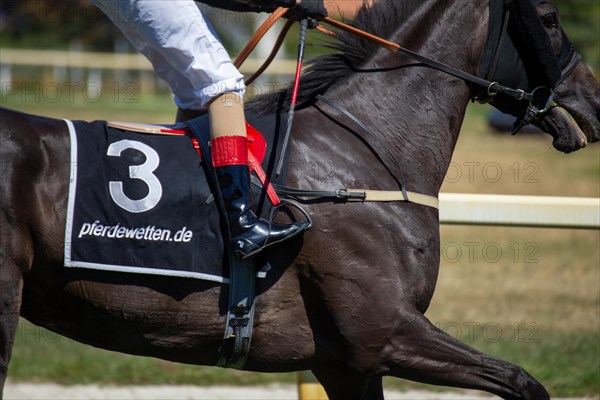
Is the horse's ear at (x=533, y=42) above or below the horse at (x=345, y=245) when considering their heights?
above

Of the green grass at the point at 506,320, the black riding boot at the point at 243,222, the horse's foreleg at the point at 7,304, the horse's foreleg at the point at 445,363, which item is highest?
the black riding boot at the point at 243,222

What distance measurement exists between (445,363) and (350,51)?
1314 mm

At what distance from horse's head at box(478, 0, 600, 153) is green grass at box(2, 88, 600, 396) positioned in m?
0.69

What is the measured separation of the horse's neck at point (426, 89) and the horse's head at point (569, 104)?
0.31m

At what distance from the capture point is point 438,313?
730 cm

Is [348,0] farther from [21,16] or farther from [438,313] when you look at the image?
[21,16]

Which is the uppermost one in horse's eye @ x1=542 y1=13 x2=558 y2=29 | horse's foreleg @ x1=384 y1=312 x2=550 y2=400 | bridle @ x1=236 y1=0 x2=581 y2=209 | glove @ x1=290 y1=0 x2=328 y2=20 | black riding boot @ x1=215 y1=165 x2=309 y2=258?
glove @ x1=290 y1=0 x2=328 y2=20

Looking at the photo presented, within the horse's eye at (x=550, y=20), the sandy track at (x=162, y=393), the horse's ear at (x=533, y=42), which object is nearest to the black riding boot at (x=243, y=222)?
the horse's ear at (x=533, y=42)

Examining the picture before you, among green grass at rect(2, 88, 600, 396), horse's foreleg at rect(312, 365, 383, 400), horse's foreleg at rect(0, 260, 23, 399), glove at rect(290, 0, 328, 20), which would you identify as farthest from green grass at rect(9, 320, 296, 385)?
glove at rect(290, 0, 328, 20)

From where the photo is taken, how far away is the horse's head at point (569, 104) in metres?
3.58

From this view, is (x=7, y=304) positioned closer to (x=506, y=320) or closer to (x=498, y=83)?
(x=498, y=83)

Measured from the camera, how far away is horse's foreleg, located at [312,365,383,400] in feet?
11.6

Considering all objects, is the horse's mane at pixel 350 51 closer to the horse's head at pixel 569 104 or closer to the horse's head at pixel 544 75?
the horse's head at pixel 544 75

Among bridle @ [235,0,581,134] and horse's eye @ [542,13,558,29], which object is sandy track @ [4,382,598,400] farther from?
horse's eye @ [542,13,558,29]
